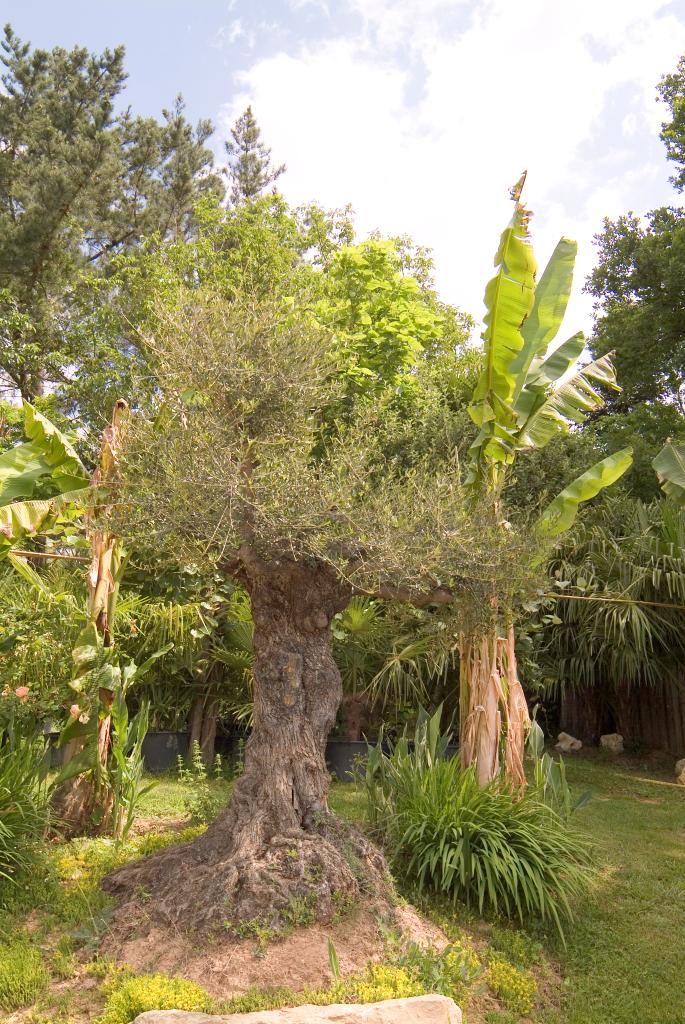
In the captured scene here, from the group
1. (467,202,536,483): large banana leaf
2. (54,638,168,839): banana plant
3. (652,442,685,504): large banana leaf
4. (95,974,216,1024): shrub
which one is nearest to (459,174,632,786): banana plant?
(467,202,536,483): large banana leaf

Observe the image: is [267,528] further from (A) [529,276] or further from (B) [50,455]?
(A) [529,276]

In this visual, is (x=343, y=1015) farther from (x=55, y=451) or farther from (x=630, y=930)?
(x=55, y=451)

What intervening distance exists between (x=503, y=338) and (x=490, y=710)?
2.74 meters

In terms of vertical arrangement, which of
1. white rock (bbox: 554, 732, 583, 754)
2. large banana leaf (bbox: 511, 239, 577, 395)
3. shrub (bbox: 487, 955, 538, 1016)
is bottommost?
shrub (bbox: 487, 955, 538, 1016)

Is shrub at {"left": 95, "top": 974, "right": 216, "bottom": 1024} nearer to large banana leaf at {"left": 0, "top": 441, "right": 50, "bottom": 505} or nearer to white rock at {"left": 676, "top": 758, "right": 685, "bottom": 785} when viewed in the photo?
large banana leaf at {"left": 0, "top": 441, "right": 50, "bottom": 505}

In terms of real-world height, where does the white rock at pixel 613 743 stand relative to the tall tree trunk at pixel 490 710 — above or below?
below

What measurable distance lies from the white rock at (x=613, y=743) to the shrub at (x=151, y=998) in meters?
8.09

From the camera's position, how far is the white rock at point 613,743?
35.7 ft

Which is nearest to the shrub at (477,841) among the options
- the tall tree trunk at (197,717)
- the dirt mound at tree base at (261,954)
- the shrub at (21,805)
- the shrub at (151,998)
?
the dirt mound at tree base at (261,954)

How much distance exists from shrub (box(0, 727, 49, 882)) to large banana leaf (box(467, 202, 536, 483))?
375 cm

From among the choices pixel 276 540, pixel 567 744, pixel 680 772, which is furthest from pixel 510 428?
pixel 567 744

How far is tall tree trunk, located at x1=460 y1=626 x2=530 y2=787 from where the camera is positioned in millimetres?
6086

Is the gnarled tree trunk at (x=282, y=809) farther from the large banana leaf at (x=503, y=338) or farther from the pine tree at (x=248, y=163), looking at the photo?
the pine tree at (x=248, y=163)

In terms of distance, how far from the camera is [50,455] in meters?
5.79
